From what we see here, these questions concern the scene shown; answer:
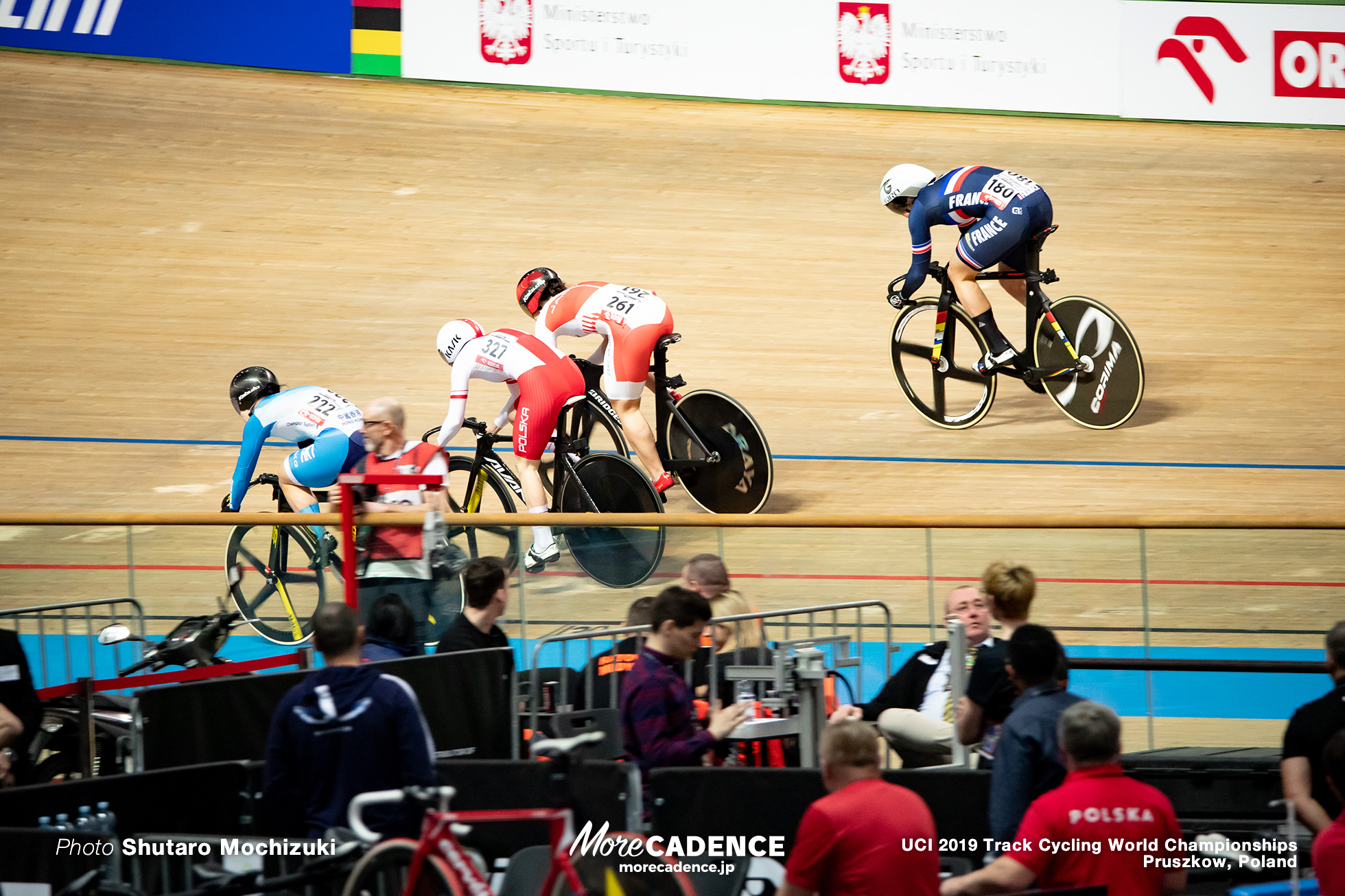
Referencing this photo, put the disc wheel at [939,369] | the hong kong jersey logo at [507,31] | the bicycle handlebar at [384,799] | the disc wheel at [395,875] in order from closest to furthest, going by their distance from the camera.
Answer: the disc wheel at [395,875], the bicycle handlebar at [384,799], the disc wheel at [939,369], the hong kong jersey logo at [507,31]

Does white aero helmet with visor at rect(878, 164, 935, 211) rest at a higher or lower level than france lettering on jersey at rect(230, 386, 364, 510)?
higher

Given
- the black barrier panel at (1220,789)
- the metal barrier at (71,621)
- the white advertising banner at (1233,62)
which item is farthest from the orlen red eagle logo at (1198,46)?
the metal barrier at (71,621)

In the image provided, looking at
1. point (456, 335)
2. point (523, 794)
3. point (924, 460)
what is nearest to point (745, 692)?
point (523, 794)

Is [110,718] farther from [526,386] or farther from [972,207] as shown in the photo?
[972,207]

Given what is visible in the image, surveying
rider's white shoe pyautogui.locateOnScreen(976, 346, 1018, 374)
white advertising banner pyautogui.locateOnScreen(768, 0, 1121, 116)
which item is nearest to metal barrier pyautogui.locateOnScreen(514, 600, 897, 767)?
rider's white shoe pyautogui.locateOnScreen(976, 346, 1018, 374)

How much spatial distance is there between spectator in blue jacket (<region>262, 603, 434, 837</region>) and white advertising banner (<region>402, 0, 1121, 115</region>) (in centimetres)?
1093

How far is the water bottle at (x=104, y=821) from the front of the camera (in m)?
3.19

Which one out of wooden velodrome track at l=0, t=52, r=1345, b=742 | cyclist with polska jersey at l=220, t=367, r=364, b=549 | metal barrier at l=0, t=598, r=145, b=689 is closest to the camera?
metal barrier at l=0, t=598, r=145, b=689

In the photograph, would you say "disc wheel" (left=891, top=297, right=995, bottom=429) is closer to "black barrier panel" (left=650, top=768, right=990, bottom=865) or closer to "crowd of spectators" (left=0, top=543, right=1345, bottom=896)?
"crowd of spectators" (left=0, top=543, right=1345, bottom=896)

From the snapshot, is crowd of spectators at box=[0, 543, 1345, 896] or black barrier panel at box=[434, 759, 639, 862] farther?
black barrier panel at box=[434, 759, 639, 862]

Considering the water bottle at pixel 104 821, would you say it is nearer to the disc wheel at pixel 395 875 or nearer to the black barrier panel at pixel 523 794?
the disc wheel at pixel 395 875

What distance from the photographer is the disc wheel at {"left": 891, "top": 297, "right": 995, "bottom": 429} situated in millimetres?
8320

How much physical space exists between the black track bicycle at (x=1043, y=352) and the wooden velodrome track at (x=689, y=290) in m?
0.22

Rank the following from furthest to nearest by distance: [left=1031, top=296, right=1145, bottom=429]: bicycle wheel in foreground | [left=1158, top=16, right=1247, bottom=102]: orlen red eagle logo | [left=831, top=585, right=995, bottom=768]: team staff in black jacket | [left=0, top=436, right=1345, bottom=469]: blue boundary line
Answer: [left=1158, top=16, right=1247, bottom=102]: orlen red eagle logo < [left=0, top=436, right=1345, bottom=469]: blue boundary line < [left=1031, top=296, right=1145, bottom=429]: bicycle wheel in foreground < [left=831, top=585, right=995, bottom=768]: team staff in black jacket
